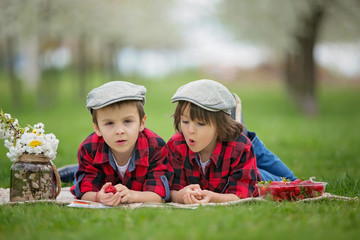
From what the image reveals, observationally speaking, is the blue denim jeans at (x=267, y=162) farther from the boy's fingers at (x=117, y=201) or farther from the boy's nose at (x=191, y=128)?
the boy's fingers at (x=117, y=201)

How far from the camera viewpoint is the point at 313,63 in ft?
49.5

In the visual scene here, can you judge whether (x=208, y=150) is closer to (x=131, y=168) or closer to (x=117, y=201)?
(x=131, y=168)

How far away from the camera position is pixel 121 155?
4.04 meters

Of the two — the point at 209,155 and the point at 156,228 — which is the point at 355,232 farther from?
the point at 209,155

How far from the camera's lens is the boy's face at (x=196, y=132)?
12.6 ft

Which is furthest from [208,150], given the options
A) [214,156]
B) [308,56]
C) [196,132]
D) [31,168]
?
[308,56]

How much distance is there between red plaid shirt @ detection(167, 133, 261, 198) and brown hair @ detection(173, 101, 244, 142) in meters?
0.08

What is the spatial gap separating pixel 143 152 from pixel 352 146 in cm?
571

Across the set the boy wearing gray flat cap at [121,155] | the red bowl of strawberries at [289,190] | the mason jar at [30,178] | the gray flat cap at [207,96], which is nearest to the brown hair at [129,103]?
the boy wearing gray flat cap at [121,155]

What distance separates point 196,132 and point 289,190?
0.94m

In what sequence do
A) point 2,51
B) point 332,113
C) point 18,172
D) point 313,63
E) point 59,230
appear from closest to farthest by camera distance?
point 59,230, point 18,172, point 313,63, point 332,113, point 2,51

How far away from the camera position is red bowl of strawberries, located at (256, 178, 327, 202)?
12.3 ft

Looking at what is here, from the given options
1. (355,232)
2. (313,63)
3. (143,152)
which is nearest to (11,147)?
(143,152)

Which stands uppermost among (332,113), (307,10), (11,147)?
(307,10)
